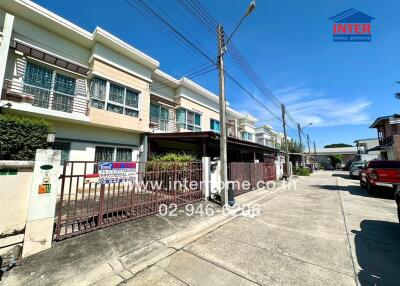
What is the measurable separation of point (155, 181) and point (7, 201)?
→ 142 inches

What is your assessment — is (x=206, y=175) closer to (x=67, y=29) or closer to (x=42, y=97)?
(x=42, y=97)

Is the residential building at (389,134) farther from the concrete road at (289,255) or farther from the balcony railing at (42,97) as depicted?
the balcony railing at (42,97)

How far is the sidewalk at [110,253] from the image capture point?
3.22 metres

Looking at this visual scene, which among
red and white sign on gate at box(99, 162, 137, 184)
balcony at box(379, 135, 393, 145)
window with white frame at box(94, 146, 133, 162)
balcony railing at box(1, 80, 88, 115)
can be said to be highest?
balcony at box(379, 135, 393, 145)

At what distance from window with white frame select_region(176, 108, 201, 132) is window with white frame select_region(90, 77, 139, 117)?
419 cm

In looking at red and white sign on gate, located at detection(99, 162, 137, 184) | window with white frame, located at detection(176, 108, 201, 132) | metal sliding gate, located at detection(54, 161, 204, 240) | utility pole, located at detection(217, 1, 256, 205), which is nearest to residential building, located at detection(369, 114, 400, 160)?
window with white frame, located at detection(176, 108, 201, 132)

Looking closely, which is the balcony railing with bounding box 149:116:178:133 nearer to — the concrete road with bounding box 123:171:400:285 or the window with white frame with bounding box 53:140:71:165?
the window with white frame with bounding box 53:140:71:165

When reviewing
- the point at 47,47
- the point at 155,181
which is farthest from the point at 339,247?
the point at 47,47

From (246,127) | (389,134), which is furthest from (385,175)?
(389,134)

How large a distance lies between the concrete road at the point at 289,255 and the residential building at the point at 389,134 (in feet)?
79.8

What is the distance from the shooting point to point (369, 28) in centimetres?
1020

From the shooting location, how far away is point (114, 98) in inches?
428

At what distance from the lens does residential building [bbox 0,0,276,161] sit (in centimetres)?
800

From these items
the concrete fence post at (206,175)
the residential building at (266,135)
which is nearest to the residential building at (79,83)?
the concrete fence post at (206,175)
